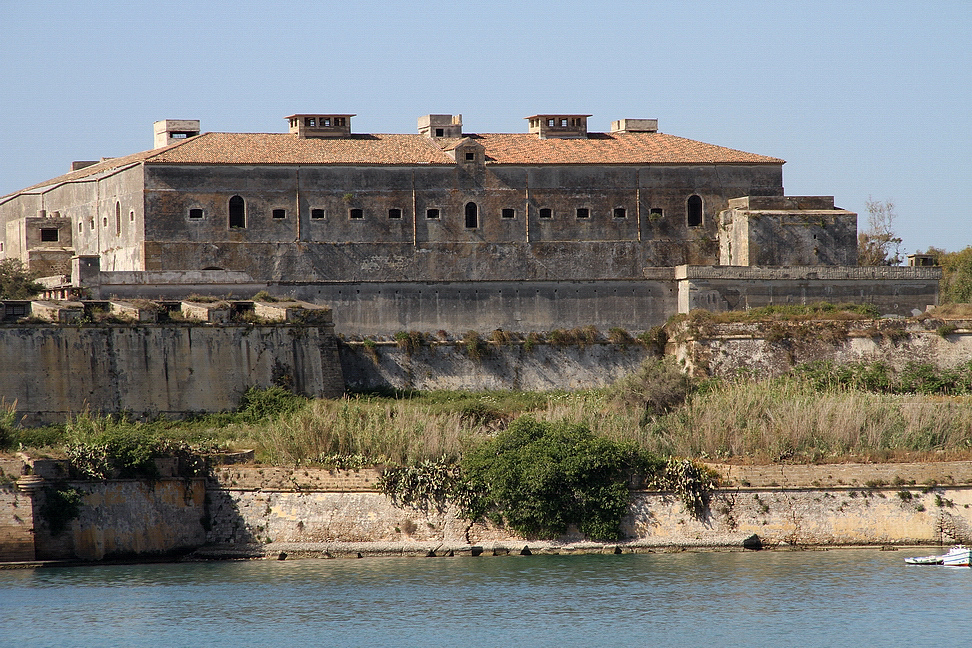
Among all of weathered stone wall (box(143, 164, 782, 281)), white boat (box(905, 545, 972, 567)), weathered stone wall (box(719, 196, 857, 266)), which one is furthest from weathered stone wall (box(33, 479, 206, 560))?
weathered stone wall (box(719, 196, 857, 266))

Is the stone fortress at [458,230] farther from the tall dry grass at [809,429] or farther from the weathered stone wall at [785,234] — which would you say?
the tall dry grass at [809,429]

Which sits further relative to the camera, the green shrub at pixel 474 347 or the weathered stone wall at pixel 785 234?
the weathered stone wall at pixel 785 234

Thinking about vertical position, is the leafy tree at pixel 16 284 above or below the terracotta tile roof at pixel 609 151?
below

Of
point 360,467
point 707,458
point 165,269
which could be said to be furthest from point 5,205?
point 707,458

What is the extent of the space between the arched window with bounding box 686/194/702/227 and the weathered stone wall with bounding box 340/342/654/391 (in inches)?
213

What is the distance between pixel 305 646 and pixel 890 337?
67.7 feet

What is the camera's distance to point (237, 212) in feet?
136

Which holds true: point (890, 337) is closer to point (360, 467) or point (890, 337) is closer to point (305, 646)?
point (360, 467)

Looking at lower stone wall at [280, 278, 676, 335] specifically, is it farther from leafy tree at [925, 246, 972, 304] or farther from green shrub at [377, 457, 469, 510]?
leafy tree at [925, 246, 972, 304]

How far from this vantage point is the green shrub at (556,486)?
2753 cm

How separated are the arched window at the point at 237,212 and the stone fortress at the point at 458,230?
0.13 feet

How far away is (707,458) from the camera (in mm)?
28906

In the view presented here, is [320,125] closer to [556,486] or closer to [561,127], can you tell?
[561,127]

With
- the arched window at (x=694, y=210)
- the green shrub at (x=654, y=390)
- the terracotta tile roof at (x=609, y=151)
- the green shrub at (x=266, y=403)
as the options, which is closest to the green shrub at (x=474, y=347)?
the green shrub at (x=654, y=390)
